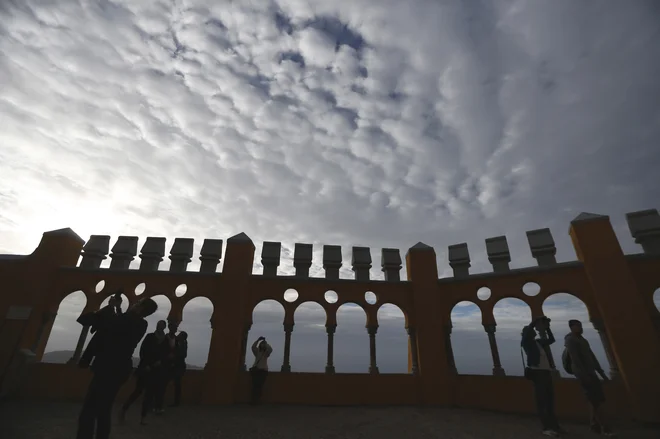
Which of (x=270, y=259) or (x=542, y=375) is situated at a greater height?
(x=270, y=259)

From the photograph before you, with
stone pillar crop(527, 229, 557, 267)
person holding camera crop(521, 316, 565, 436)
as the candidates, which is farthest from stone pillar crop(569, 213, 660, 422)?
person holding camera crop(521, 316, 565, 436)

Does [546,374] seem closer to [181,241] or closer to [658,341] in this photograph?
[658,341]

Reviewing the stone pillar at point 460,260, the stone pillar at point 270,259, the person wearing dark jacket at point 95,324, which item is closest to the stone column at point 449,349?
the stone pillar at point 460,260

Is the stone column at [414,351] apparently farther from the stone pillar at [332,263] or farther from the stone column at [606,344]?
the stone column at [606,344]

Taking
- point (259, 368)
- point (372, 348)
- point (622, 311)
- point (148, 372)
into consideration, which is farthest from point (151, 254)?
point (622, 311)

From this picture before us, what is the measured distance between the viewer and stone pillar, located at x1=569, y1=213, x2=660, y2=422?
7.09m

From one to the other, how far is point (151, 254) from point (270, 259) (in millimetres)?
4268

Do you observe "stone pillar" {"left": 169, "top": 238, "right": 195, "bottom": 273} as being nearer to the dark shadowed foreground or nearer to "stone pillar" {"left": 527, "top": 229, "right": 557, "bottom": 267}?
the dark shadowed foreground

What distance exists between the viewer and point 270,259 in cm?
1091

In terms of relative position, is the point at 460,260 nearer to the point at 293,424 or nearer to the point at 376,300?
the point at 376,300

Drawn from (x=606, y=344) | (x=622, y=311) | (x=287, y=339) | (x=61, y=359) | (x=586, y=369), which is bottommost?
(x=61, y=359)

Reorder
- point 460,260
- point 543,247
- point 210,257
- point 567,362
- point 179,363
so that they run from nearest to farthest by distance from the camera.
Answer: point 567,362, point 179,363, point 543,247, point 460,260, point 210,257

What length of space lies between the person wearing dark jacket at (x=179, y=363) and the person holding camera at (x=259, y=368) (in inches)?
74.9

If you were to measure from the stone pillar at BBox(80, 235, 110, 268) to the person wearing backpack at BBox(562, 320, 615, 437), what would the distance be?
46.7 ft
